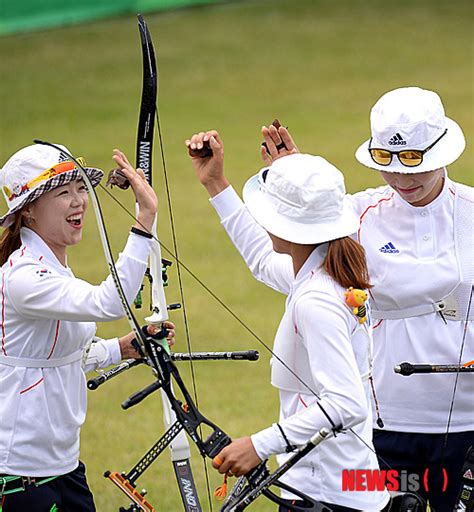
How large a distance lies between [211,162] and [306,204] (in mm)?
729

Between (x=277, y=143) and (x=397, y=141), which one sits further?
(x=277, y=143)

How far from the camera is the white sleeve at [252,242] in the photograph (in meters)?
4.30

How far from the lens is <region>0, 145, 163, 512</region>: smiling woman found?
4.05 meters

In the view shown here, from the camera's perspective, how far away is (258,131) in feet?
59.0

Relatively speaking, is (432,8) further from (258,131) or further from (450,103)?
(258,131)

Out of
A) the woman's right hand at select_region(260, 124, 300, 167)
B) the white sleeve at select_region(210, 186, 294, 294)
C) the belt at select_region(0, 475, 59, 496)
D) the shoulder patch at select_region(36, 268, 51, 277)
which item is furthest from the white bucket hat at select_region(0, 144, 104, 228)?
the belt at select_region(0, 475, 59, 496)

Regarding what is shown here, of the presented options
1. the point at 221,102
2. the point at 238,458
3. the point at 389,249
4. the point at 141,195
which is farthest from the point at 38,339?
the point at 221,102

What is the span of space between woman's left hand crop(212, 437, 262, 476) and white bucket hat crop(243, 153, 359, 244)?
0.59 m

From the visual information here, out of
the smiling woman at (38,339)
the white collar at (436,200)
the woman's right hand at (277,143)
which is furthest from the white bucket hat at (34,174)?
the white collar at (436,200)

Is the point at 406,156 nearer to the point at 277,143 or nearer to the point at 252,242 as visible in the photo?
the point at 277,143

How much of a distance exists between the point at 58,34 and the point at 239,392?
16.1 m

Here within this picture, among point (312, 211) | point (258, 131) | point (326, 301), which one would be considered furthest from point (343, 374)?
point (258, 131)

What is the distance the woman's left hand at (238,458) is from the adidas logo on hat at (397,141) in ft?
4.18

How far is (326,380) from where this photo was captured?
3.44 m
